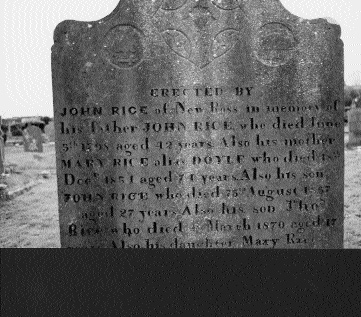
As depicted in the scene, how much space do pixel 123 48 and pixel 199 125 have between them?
89cm

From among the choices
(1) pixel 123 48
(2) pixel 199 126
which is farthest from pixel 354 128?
(1) pixel 123 48

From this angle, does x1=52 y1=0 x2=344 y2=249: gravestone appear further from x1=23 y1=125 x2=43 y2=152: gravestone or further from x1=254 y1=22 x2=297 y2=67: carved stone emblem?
x1=23 y1=125 x2=43 y2=152: gravestone

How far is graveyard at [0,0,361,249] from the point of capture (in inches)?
140

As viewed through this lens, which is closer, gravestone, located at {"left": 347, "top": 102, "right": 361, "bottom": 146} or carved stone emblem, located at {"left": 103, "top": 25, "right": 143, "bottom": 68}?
carved stone emblem, located at {"left": 103, "top": 25, "right": 143, "bottom": 68}

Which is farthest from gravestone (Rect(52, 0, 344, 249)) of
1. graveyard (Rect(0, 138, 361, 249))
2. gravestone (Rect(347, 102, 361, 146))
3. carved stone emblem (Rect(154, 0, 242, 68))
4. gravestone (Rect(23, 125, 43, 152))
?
gravestone (Rect(23, 125, 43, 152))

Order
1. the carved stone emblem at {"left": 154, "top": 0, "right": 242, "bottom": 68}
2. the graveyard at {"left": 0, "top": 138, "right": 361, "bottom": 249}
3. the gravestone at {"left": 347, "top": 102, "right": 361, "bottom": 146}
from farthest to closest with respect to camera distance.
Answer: the gravestone at {"left": 347, "top": 102, "right": 361, "bottom": 146} → the graveyard at {"left": 0, "top": 138, "right": 361, "bottom": 249} → the carved stone emblem at {"left": 154, "top": 0, "right": 242, "bottom": 68}

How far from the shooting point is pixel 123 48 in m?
3.57

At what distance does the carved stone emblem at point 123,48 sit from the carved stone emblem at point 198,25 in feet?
0.72

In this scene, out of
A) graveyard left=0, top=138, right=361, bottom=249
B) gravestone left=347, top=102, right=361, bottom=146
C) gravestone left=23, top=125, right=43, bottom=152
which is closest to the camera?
graveyard left=0, top=138, right=361, bottom=249

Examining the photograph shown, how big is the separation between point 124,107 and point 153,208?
881 millimetres

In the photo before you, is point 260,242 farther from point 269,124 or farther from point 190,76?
point 190,76

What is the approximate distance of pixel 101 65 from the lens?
3.58 metres

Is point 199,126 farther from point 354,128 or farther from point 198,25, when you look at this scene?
point 354,128

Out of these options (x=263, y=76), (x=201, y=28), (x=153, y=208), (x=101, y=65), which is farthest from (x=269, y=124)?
(x=101, y=65)
